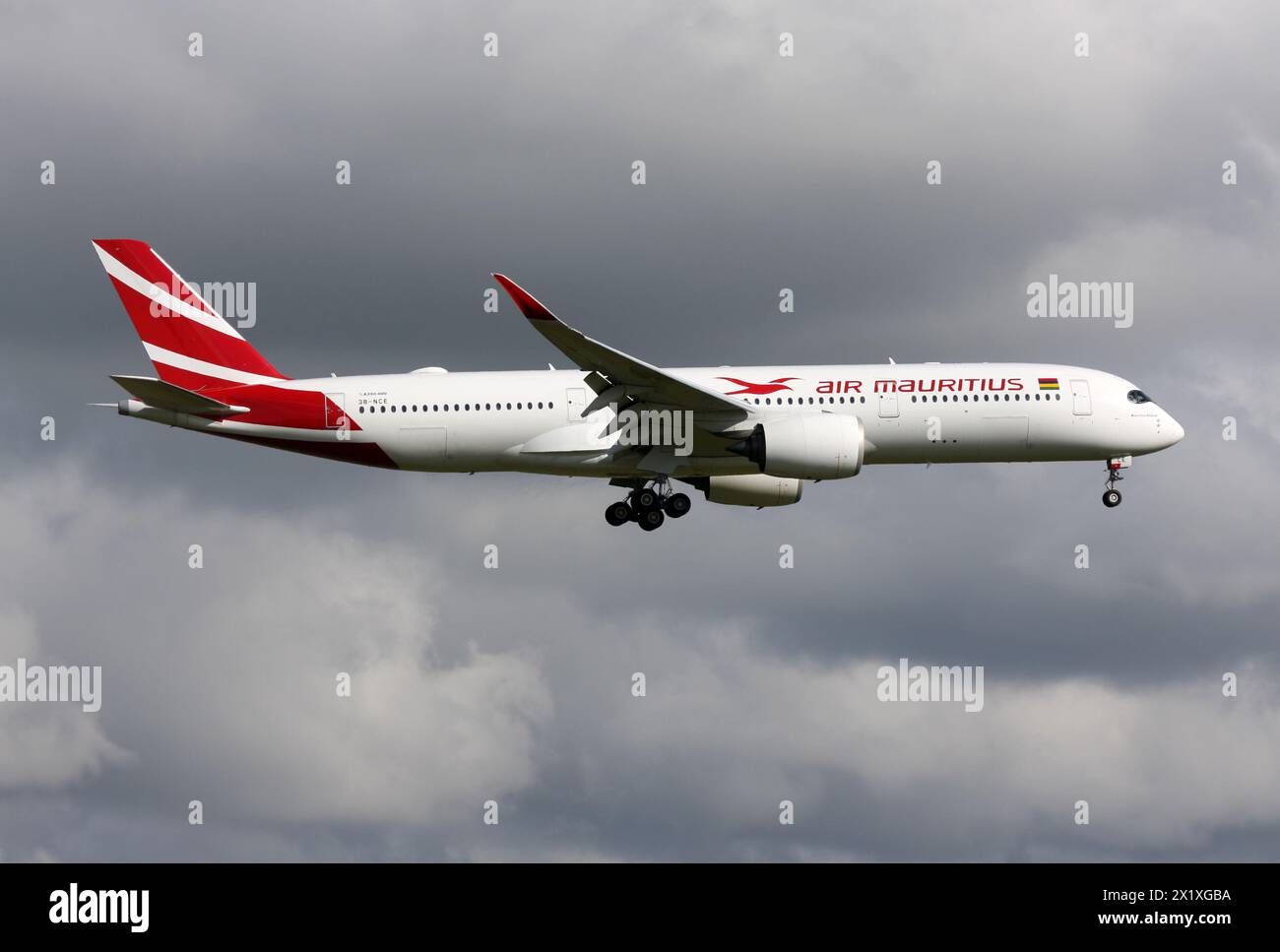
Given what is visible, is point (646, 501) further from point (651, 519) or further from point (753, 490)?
point (753, 490)

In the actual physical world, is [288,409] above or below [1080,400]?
above

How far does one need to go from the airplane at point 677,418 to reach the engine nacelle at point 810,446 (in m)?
0.04

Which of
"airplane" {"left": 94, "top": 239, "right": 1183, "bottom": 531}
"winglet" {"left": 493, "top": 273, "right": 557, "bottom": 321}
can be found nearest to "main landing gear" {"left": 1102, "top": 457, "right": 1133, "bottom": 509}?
"airplane" {"left": 94, "top": 239, "right": 1183, "bottom": 531}

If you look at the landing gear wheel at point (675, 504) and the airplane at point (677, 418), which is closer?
the airplane at point (677, 418)

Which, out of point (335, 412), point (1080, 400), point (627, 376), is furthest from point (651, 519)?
point (1080, 400)

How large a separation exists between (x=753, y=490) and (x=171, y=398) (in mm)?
18834

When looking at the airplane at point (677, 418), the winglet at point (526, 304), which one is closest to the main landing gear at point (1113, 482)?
the airplane at point (677, 418)

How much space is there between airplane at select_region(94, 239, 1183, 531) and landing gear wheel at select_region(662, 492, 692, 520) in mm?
40

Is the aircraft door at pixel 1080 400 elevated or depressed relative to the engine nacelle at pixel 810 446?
elevated

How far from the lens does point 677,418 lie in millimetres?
58875

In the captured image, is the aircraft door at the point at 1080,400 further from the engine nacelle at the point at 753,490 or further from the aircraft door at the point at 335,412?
the aircraft door at the point at 335,412

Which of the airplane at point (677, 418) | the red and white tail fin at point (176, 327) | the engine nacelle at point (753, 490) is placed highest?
the red and white tail fin at point (176, 327)

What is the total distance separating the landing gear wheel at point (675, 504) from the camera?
62.0m

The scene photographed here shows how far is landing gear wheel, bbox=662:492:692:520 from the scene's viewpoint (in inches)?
2442
